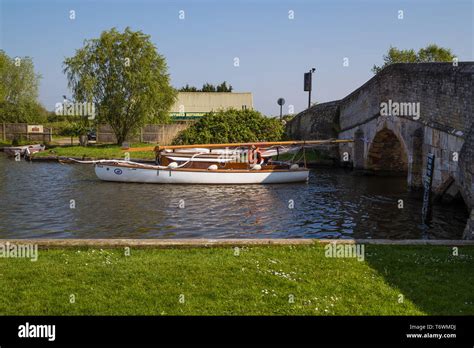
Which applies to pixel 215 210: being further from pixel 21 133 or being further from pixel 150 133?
pixel 21 133

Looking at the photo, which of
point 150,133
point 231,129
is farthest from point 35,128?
point 231,129

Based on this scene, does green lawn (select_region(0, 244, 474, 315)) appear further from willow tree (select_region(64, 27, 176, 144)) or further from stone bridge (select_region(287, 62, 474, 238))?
willow tree (select_region(64, 27, 176, 144))

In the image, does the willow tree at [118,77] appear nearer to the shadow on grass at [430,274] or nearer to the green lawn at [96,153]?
the green lawn at [96,153]

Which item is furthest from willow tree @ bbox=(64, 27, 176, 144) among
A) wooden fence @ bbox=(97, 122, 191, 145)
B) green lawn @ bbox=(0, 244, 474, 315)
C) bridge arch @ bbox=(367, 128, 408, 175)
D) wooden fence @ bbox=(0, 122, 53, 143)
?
green lawn @ bbox=(0, 244, 474, 315)

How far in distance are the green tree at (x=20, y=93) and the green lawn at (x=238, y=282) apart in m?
57.9

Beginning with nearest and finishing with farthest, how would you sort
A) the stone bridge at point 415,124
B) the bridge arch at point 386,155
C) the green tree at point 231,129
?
1. the stone bridge at point 415,124
2. the bridge arch at point 386,155
3. the green tree at point 231,129

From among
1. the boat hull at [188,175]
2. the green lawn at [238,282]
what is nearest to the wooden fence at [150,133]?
the boat hull at [188,175]

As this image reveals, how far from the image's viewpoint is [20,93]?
2625 inches

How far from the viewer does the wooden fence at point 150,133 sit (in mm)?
47188
